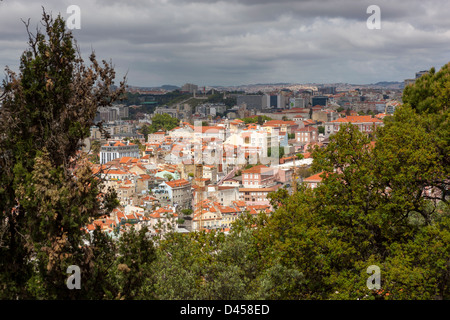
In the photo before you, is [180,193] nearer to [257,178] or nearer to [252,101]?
[257,178]

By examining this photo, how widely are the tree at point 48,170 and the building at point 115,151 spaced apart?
121ft

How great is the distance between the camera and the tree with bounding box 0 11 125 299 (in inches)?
137

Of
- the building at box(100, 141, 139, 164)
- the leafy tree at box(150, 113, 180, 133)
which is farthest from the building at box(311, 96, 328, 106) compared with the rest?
the building at box(100, 141, 139, 164)

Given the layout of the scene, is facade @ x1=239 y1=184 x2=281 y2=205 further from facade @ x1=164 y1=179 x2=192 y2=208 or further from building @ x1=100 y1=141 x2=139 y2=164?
building @ x1=100 y1=141 x2=139 y2=164

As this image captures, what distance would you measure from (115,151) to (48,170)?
38147 mm

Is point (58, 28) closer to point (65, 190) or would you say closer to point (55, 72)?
point (55, 72)

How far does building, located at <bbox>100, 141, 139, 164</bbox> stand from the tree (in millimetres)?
37015

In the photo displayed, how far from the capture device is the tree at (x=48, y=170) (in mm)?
3477

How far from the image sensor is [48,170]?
356 centimetres

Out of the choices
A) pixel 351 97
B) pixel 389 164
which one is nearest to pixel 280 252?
pixel 389 164

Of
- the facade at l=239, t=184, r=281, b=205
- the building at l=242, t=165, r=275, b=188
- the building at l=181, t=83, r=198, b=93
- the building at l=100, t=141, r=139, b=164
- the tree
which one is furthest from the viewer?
the building at l=181, t=83, r=198, b=93

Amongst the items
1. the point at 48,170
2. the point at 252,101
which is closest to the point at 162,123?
the point at 252,101

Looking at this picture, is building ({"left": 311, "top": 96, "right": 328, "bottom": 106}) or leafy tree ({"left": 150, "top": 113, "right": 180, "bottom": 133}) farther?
building ({"left": 311, "top": 96, "right": 328, "bottom": 106})

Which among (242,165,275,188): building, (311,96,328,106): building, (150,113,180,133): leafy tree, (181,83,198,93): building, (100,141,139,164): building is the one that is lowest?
(242,165,275,188): building
